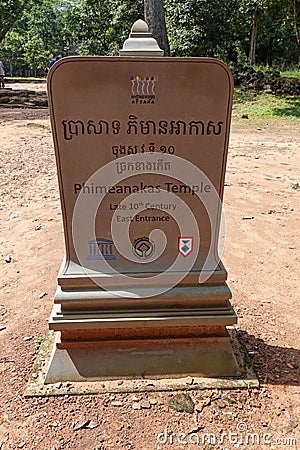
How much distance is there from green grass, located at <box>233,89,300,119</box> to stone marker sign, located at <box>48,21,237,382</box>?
39.3ft

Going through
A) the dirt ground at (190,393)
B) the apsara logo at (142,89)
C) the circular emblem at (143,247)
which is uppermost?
the apsara logo at (142,89)

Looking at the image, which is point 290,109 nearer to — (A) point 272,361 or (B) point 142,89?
(A) point 272,361

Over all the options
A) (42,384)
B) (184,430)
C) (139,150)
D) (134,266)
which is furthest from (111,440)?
(139,150)

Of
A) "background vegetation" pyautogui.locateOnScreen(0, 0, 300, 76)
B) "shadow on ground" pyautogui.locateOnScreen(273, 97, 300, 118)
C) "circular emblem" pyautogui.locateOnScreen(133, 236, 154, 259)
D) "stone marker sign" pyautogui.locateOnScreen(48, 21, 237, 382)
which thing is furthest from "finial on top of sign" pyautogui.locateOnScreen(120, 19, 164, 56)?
"background vegetation" pyautogui.locateOnScreen(0, 0, 300, 76)

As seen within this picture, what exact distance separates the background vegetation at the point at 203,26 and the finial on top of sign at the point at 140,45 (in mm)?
13903

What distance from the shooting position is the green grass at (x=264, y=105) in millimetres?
13406

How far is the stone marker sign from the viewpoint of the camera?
179 cm

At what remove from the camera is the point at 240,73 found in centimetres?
1797

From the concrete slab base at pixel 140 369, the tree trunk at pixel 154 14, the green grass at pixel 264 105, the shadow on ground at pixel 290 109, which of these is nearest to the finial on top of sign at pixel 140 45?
the concrete slab base at pixel 140 369

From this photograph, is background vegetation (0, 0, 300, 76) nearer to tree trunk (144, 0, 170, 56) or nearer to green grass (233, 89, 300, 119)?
green grass (233, 89, 300, 119)

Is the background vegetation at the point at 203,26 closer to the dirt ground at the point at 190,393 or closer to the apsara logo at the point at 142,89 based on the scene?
the dirt ground at the point at 190,393

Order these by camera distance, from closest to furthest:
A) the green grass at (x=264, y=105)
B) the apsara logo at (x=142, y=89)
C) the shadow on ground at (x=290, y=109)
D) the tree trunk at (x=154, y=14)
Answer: the apsara logo at (x=142, y=89)
the tree trunk at (x=154, y=14)
the shadow on ground at (x=290, y=109)
the green grass at (x=264, y=105)

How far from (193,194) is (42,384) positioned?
1.23 metres

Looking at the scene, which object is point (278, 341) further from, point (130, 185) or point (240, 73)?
point (240, 73)
